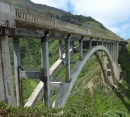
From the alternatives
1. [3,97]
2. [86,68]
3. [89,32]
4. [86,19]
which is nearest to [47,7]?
[86,19]

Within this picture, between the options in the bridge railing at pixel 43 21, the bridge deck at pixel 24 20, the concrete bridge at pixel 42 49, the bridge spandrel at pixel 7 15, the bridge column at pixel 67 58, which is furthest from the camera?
the bridge column at pixel 67 58

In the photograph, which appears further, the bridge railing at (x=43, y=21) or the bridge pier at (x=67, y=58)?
the bridge pier at (x=67, y=58)

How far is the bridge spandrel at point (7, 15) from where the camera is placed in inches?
326

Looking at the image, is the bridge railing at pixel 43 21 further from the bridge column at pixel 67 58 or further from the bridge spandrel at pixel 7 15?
the bridge column at pixel 67 58

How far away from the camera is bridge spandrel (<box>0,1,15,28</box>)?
27.1 ft

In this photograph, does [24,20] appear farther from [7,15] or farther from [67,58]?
[67,58]

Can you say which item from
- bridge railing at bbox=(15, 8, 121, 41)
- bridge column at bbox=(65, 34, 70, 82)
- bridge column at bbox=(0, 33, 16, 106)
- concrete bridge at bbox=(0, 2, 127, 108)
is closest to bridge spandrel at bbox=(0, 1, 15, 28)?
concrete bridge at bbox=(0, 2, 127, 108)

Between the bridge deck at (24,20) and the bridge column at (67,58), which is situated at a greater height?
the bridge deck at (24,20)

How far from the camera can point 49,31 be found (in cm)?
1334

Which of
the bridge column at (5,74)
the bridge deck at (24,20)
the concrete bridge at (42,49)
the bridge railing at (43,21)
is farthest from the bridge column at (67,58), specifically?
the bridge column at (5,74)

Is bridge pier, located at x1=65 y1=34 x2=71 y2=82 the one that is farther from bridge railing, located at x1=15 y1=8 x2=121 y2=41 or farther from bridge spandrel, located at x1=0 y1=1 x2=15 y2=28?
bridge spandrel, located at x1=0 y1=1 x2=15 y2=28

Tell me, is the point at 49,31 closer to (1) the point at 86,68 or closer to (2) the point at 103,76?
(2) the point at 103,76

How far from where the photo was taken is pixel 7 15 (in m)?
8.57

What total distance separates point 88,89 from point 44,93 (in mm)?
26485
